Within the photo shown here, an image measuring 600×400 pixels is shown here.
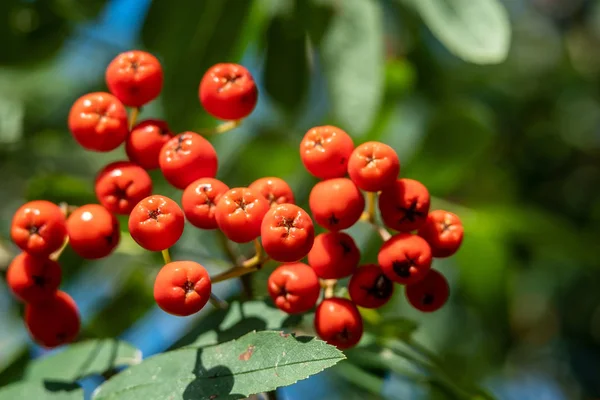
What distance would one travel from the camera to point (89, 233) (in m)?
1.65

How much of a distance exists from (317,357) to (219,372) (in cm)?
23

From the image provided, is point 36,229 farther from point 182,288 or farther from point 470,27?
point 470,27

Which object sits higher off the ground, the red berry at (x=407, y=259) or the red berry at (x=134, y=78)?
the red berry at (x=134, y=78)

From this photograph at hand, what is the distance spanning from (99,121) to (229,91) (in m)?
0.33

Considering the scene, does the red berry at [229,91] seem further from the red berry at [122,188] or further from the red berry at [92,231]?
the red berry at [92,231]

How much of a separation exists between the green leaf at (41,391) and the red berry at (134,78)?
735 millimetres

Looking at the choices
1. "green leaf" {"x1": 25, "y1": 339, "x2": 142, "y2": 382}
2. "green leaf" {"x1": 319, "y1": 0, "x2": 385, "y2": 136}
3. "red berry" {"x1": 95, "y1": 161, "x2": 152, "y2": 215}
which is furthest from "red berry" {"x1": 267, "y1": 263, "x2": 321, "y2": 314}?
"green leaf" {"x1": 319, "y1": 0, "x2": 385, "y2": 136}

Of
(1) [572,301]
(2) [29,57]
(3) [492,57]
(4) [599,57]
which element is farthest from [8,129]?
(4) [599,57]

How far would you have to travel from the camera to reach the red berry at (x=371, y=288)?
1.66 meters

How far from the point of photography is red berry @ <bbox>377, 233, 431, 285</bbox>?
1.60m

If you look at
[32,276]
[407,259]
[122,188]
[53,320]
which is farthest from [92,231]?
[407,259]

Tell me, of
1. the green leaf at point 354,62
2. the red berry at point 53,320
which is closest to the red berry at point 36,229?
the red berry at point 53,320

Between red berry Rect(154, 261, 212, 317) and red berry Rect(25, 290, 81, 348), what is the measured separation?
47cm

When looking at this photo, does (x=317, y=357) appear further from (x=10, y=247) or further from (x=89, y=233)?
(x=10, y=247)
